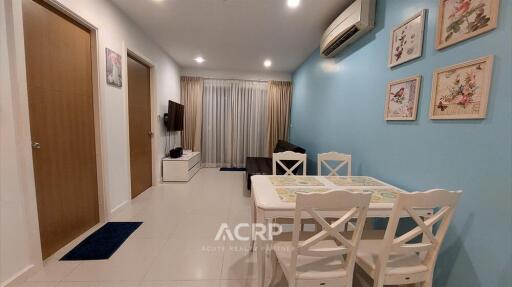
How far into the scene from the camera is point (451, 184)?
4.46 feet

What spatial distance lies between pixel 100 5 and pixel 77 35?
1.63ft

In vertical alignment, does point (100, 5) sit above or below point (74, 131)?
above

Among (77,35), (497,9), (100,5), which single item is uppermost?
(100,5)

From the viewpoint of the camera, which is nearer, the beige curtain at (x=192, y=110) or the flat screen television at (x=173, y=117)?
the flat screen television at (x=173, y=117)

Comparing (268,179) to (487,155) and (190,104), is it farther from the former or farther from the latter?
(190,104)

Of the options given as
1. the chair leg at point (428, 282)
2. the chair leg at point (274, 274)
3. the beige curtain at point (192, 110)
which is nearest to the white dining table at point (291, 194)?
the chair leg at point (274, 274)

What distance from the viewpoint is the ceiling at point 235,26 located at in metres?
2.55

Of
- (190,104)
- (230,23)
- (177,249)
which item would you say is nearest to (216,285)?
(177,249)

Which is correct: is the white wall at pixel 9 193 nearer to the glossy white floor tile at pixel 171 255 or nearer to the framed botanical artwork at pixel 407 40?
the glossy white floor tile at pixel 171 255

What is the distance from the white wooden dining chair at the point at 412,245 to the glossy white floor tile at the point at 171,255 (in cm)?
97

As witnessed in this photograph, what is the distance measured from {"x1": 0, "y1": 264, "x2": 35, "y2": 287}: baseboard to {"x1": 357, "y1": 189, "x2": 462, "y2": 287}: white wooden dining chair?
92.7 inches

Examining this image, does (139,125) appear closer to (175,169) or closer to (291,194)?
(175,169)

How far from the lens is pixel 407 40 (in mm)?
1702

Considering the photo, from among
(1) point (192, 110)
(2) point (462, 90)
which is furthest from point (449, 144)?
(1) point (192, 110)
